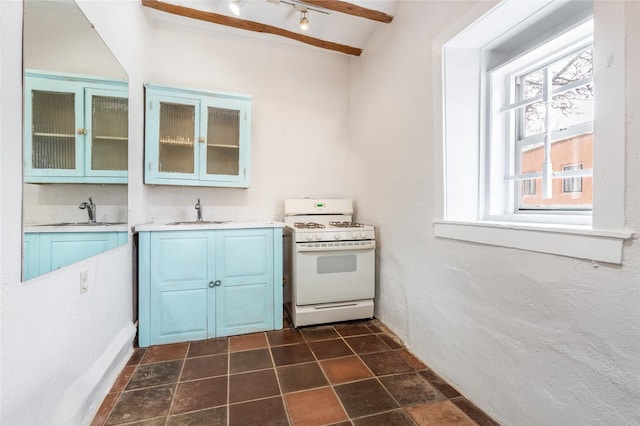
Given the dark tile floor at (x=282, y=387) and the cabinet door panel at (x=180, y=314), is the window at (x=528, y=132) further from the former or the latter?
the cabinet door panel at (x=180, y=314)

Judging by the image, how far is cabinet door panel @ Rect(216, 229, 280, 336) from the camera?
2.30 metres

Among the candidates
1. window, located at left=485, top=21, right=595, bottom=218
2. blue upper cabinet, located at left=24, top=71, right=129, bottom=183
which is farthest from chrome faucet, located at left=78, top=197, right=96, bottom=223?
window, located at left=485, top=21, right=595, bottom=218

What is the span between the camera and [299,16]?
8.32ft

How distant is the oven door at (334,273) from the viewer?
96.4 inches

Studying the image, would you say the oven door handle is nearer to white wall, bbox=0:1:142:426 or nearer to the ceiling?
white wall, bbox=0:1:142:426

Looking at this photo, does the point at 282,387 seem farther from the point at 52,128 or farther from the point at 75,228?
the point at 52,128

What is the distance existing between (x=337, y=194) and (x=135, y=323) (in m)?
2.24

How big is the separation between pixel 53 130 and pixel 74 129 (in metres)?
0.18

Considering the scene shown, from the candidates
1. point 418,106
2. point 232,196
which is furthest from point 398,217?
point 232,196

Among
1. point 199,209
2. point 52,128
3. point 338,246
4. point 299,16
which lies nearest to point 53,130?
point 52,128

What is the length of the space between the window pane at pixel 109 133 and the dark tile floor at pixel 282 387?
131 centimetres

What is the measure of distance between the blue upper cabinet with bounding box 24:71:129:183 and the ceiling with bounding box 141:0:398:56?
3.70 ft

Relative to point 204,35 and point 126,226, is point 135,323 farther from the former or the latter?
point 204,35

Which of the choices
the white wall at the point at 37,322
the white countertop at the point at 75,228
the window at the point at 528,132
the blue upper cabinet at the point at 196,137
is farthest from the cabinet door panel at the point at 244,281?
the window at the point at 528,132
